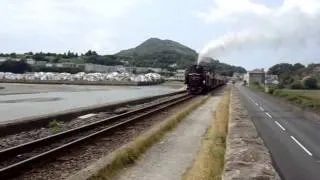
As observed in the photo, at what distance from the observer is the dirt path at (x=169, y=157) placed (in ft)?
40.9

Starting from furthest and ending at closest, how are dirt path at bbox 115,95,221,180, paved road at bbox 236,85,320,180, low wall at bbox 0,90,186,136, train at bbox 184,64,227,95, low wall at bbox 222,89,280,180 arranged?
train at bbox 184,64,227,95
low wall at bbox 0,90,186,136
paved road at bbox 236,85,320,180
dirt path at bbox 115,95,221,180
low wall at bbox 222,89,280,180

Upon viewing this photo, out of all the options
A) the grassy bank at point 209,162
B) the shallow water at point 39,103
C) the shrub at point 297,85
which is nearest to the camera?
the grassy bank at point 209,162

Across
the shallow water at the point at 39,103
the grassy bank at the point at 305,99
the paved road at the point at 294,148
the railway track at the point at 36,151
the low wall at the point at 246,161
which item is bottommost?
the shallow water at the point at 39,103

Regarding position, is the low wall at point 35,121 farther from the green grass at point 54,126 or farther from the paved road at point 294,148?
the paved road at point 294,148

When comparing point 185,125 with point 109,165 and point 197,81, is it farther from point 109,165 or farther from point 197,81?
point 197,81

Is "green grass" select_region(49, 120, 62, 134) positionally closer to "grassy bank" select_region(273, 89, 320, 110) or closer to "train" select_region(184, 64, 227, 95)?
"grassy bank" select_region(273, 89, 320, 110)

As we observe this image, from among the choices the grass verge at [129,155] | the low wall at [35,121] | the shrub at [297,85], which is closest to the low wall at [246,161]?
the grass verge at [129,155]

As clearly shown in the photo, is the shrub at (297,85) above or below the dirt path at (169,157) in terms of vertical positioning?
below

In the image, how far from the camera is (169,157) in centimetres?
1529

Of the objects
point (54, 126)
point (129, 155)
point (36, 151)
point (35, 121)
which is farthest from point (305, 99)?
point (129, 155)

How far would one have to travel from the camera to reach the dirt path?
40.9 ft

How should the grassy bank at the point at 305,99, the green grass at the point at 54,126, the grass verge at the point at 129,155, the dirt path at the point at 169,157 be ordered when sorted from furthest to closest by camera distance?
the grassy bank at the point at 305,99 → the green grass at the point at 54,126 → the dirt path at the point at 169,157 → the grass verge at the point at 129,155

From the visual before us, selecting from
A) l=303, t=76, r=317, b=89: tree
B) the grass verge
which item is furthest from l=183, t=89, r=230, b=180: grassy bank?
l=303, t=76, r=317, b=89: tree

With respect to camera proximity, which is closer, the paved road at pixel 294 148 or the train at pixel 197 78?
the paved road at pixel 294 148
